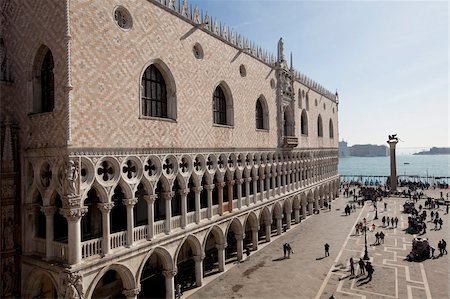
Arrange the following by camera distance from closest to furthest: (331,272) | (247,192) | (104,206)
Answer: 1. (104,206)
2. (331,272)
3. (247,192)

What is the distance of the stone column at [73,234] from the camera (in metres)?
10.4

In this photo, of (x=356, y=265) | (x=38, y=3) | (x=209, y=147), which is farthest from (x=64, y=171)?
(x=356, y=265)

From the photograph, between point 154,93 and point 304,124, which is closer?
point 154,93

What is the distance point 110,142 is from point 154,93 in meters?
3.84

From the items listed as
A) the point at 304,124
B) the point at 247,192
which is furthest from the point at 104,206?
the point at 304,124

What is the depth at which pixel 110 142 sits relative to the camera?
1181 cm

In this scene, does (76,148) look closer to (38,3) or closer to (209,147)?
(38,3)

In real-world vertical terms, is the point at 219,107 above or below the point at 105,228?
above

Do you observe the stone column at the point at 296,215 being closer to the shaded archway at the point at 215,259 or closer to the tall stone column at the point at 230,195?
the shaded archway at the point at 215,259

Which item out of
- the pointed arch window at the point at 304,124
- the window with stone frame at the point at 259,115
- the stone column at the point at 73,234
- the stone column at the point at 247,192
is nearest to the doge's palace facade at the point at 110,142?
the stone column at the point at 73,234

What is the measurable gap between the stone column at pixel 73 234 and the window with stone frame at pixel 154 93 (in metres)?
5.27

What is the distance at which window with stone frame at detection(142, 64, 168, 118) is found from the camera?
14.2 meters

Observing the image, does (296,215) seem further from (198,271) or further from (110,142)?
(110,142)

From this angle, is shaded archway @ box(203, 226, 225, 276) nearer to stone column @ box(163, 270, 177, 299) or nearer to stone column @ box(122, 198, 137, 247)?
stone column @ box(163, 270, 177, 299)
